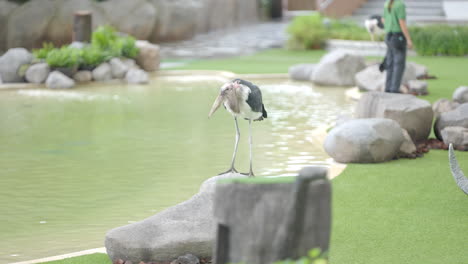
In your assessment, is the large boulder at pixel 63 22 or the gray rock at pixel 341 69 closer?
the gray rock at pixel 341 69

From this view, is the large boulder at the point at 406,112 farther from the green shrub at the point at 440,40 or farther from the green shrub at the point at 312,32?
the green shrub at the point at 312,32

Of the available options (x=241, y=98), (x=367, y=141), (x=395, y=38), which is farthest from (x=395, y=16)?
(x=241, y=98)

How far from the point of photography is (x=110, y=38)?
61.4ft

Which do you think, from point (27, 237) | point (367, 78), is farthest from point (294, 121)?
point (27, 237)

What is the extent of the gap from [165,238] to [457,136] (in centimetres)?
512

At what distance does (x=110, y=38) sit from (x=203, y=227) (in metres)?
14.0

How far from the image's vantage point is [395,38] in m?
12.1

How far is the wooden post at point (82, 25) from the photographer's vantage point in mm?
19031

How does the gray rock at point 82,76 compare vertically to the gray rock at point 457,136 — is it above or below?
below

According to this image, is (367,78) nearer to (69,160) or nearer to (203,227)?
(69,160)

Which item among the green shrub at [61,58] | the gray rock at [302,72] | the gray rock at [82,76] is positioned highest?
the green shrub at [61,58]

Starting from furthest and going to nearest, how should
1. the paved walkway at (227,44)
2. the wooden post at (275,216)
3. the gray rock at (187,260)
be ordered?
the paved walkway at (227,44), the gray rock at (187,260), the wooden post at (275,216)

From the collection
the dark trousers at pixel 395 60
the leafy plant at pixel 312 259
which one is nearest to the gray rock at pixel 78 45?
the dark trousers at pixel 395 60

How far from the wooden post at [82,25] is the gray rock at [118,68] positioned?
1.76 m
